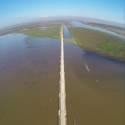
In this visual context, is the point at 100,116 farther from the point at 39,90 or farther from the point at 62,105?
the point at 39,90

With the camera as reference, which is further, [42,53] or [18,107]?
[42,53]

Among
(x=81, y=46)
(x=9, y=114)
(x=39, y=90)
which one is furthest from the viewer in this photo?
(x=81, y=46)

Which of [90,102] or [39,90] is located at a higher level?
[39,90]

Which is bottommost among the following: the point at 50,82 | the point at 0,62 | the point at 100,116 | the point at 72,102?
the point at 100,116

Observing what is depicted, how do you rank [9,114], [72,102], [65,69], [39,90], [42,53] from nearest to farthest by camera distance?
[9,114], [72,102], [39,90], [65,69], [42,53]

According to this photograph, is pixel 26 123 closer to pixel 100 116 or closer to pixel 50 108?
pixel 50 108

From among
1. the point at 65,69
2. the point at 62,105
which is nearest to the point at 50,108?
the point at 62,105
